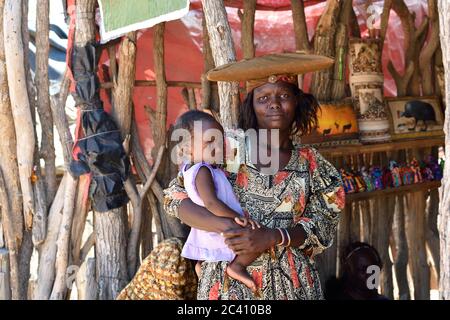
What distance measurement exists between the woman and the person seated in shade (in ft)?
6.26

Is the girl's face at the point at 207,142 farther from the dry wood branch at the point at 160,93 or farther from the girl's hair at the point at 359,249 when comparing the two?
the girl's hair at the point at 359,249

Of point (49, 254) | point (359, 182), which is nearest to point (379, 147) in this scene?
point (359, 182)

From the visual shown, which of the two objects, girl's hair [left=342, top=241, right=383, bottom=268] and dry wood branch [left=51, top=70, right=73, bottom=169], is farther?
girl's hair [left=342, top=241, right=383, bottom=268]

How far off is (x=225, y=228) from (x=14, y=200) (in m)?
2.13

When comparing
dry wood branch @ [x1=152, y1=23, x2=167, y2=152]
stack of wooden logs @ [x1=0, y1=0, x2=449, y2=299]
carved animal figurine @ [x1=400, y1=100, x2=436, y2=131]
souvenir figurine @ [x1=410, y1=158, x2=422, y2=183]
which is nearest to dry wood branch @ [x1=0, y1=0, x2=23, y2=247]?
stack of wooden logs @ [x1=0, y1=0, x2=449, y2=299]

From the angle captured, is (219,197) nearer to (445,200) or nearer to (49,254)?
(445,200)

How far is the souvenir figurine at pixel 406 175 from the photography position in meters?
5.31

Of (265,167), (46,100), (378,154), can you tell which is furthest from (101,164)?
(378,154)

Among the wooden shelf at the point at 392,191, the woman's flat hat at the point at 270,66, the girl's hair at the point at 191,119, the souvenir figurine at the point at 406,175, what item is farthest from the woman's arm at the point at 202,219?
the souvenir figurine at the point at 406,175

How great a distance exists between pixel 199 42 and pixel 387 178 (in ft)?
5.38

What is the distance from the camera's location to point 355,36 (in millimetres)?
5293

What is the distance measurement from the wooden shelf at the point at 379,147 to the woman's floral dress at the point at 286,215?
161 centimetres

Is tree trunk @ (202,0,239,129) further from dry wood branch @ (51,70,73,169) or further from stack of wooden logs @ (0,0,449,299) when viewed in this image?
dry wood branch @ (51,70,73,169)

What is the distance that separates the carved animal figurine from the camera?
5.13 m
